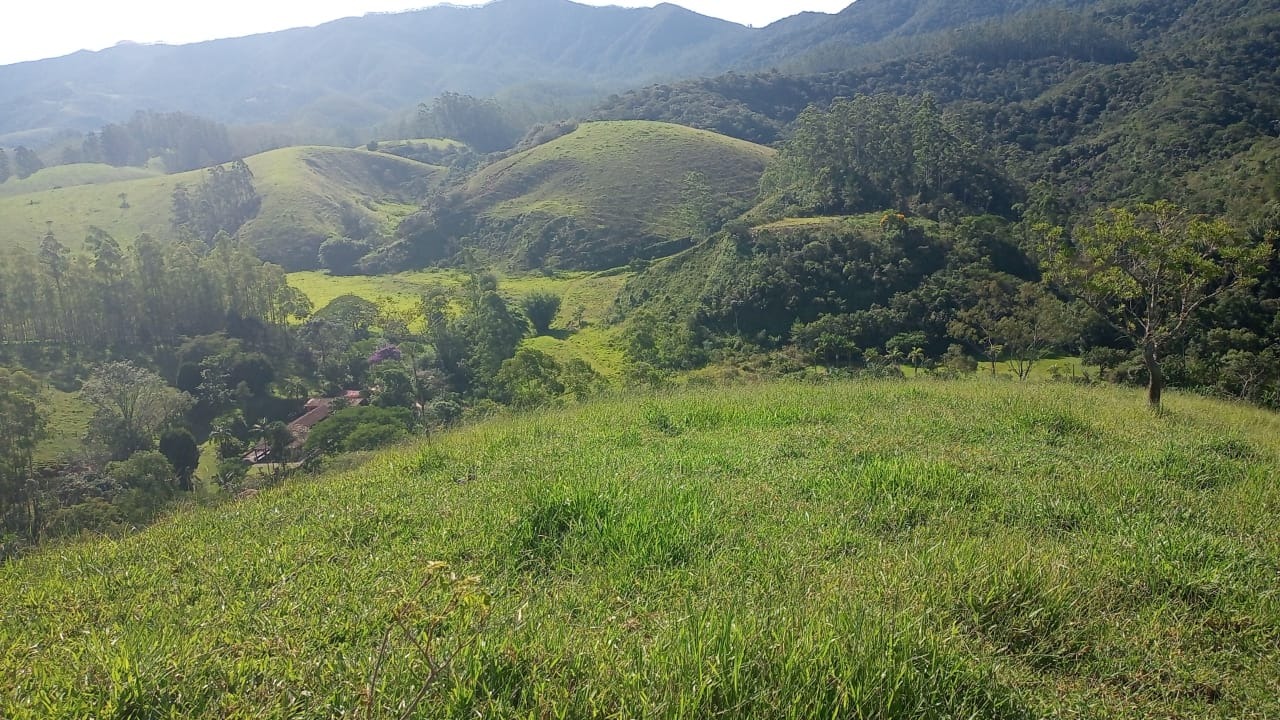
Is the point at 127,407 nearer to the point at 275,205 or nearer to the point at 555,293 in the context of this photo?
the point at 555,293

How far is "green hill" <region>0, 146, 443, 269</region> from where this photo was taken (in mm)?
77562

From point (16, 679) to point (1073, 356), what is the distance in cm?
4567

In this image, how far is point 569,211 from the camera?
7575 centimetres

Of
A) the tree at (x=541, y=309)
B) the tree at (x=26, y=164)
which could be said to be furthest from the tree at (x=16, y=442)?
the tree at (x=26, y=164)

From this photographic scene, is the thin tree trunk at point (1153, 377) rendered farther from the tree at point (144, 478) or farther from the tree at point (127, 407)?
the tree at point (127, 407)

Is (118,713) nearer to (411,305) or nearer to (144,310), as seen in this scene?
(144,310)

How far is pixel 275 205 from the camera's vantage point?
89.2 m

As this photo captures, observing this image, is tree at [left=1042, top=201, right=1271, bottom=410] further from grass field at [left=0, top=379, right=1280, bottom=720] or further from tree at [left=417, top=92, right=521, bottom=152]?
tree at [left=417, top=92, right=521, bottom=152]

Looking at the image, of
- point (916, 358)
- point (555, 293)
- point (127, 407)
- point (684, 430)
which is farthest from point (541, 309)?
point (684, 430)

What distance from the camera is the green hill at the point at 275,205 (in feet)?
254

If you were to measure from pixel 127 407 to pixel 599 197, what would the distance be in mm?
54233

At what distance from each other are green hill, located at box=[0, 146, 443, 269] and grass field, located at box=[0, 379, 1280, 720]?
85407mm

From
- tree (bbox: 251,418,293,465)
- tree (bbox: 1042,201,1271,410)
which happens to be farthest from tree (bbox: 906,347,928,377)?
tree (bbox: 251,418,293,465)

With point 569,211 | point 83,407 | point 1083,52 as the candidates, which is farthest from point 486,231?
point 1083,52
